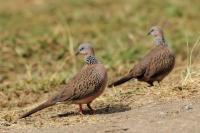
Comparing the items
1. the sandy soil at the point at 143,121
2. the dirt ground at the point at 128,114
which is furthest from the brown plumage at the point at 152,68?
the sandy soil at the point at 143,121

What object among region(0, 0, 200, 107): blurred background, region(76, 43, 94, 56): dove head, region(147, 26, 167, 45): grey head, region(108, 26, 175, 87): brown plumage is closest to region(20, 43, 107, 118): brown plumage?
region(76, 43, 94, 56): dove head

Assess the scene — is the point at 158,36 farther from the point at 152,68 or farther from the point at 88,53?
the point at 88,53

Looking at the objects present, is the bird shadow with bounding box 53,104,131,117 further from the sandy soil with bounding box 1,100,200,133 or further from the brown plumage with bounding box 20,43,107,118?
the brown plumage with bounding box 20,43,107,118

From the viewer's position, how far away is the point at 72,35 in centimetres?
1436

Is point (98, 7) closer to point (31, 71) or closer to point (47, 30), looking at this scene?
point (47, 30)

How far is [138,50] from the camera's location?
13.1m

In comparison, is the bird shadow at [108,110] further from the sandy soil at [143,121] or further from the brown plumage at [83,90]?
the brown plumage at [83,90]

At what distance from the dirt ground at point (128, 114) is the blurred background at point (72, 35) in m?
1.25

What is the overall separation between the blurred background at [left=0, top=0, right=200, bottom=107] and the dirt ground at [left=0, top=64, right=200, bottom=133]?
4.09 feet

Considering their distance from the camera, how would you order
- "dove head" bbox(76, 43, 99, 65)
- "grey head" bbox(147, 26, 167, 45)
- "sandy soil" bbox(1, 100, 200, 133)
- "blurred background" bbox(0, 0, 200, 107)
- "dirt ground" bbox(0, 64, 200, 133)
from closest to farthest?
"sandy soil" bbox(1, 100, 200, 133) → "dirt ground" bbox(0, 64, 200, 133) → "dove head" bbox(76, 43, 99, 65) → "grey head" bbox(147, 26, 167, 45) → "blurred background" bbox(0, 0, 200, 107)

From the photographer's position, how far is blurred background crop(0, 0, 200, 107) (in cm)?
1177

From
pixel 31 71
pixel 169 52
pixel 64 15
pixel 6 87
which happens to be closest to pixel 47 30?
pixel 64 15

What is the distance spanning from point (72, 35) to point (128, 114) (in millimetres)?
6159

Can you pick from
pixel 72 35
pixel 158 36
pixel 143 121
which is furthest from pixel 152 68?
pixel 72 35
